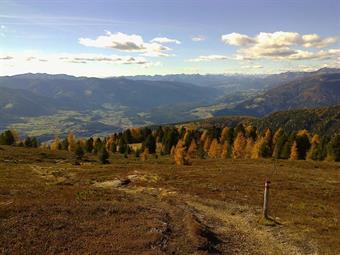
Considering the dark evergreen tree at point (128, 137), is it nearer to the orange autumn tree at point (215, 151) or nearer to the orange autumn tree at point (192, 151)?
the orange autumn tree at point (192, 151)

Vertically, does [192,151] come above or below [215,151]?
above

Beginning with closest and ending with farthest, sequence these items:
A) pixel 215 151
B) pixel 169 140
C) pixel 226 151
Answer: pixel 226 151 < pixel 215 151 < pixel 169 140

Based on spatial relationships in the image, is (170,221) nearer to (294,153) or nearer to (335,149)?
(335,149)

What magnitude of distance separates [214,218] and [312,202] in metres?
14.0

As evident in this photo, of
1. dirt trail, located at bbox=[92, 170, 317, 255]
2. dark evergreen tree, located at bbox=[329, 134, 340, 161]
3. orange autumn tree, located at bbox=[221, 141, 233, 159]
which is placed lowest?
orange autumn tree, located at bbox=[221, 141, 233, 159]

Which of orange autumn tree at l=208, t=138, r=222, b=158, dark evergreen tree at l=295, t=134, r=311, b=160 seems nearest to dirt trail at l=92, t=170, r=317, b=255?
dark evergreen tree at l=295, t=134, r=311, b=160

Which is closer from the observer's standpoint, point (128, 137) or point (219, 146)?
point (219, 146)

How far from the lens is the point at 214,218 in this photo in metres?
28.8

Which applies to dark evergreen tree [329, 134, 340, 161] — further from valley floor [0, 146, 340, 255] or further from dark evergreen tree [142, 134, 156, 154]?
valley floor [0, 146, 340, 255]

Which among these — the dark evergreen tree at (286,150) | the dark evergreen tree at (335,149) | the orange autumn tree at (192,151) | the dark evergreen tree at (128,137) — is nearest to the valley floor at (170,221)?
the dark evergreen tree at (335,149)

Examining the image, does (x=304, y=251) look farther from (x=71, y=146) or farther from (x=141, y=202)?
(x=71, y=146)

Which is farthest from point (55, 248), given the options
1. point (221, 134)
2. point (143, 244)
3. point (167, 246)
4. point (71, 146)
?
point (221, 134)

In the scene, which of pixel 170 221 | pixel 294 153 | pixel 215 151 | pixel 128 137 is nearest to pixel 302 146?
pixel 294 153

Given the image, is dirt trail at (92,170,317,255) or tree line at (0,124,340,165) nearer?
dirt trail at (92,170,317,255)
